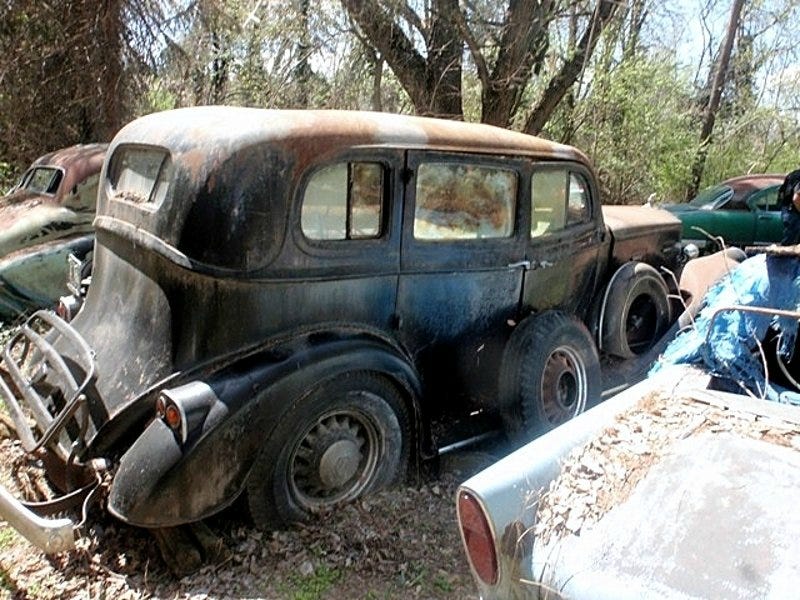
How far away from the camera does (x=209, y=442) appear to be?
2977 millimetres

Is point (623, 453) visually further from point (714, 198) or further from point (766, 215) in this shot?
point (714, 198)

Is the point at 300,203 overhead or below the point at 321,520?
overhead

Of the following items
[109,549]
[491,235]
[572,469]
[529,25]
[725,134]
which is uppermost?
[529,25]

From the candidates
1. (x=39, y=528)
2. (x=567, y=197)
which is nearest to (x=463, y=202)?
(x=567, y=197)

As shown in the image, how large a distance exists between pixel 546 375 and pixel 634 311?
164 centimetres

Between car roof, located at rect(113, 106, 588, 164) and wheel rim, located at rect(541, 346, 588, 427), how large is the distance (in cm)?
141

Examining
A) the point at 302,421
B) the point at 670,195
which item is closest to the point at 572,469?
the point at 302,421

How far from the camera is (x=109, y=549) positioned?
3.30 metres

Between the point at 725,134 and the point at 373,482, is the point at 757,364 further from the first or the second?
the point at 725,134

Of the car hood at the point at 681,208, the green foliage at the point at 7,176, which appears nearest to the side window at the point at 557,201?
the car hood at the point at 681,208

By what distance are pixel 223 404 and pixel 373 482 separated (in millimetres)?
1073

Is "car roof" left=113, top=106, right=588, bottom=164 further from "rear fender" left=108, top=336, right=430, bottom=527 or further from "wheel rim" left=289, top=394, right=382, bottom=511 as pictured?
"wheel rim" left=289, top=394, right=382, bottom=511

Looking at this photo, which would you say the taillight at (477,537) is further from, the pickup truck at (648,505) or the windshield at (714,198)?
the windshield at (714,198)

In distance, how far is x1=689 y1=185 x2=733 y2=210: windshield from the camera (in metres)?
10.8
